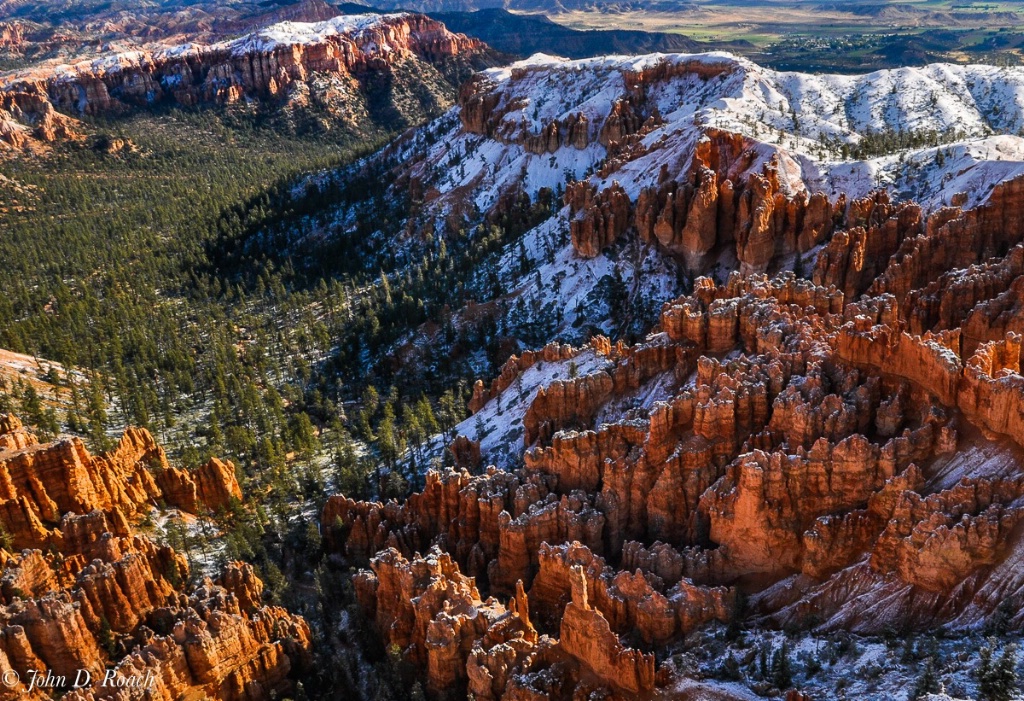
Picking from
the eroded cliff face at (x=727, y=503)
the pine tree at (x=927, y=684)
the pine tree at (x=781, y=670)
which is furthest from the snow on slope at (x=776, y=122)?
the pine tree at (x=927, y=684)

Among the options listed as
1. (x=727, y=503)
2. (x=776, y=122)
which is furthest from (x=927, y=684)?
(x=776, y=122)

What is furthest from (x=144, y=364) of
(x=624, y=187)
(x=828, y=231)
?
(x=828, y=231)

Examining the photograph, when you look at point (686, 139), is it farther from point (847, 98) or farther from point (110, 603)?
point (110, 603)

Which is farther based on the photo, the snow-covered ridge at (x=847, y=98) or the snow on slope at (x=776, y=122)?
the snow-covered ridge at (x=847, y=98)

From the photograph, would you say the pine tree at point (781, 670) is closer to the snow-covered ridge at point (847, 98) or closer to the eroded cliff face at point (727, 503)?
the eroded cliff face at point (727, 503)

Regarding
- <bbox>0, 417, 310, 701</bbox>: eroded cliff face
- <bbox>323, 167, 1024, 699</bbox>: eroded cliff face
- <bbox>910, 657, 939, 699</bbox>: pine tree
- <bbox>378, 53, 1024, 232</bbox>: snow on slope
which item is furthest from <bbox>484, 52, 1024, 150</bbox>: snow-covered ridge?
<bbox>910, 657, 939, 699</bbox>: pine tree

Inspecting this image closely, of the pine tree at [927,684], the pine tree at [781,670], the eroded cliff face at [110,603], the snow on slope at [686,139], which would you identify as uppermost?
the snow on slope at [686,139]

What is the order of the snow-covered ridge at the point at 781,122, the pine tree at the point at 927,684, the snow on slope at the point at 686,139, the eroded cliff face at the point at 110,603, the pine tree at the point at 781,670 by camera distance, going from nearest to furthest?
the pine tree at the point at 927,684 < the pine tree at the point at 781,670 < the eroded cliff face at the point at 110,603 < the snow-covered ridge at the point at 781,122 < the snow on slope at the point at 686,139
